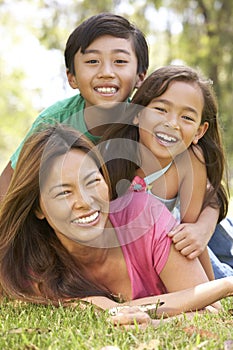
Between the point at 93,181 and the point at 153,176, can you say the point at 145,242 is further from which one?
the point at 153,176

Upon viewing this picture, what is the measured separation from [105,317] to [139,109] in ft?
4.80

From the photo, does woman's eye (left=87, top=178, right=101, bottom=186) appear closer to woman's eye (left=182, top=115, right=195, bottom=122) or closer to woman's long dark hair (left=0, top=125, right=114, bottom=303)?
woman's long dark hair (left=0, top=125, right=114, bottom=303)

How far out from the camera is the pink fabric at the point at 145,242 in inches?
120

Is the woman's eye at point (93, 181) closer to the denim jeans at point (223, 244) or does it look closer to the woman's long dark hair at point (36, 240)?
the woman's long dark hair at point (36, 240)

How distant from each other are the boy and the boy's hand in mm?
834

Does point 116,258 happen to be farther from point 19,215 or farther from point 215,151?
point 215,151

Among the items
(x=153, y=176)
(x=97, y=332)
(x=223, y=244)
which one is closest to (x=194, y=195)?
(x=153, y=176)

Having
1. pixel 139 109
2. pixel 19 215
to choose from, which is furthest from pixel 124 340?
pixel 139 109

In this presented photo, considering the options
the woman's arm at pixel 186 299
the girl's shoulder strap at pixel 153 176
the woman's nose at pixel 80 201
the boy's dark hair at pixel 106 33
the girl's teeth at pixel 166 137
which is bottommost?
the woman's arm at pixel 186 299

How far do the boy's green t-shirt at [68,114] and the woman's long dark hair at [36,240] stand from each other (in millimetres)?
722

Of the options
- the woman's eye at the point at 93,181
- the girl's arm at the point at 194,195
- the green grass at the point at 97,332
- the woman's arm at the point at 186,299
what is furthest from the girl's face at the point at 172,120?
the green grass at the point at 97,332

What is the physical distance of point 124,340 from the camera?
2.22 m

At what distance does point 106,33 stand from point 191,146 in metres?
0.83

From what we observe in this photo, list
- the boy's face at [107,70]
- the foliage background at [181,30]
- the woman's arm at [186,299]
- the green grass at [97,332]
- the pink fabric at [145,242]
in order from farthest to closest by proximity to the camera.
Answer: the foliage background at [181,30], the boy's face at [107,70], the pink fabric at [145,242], the woman's arm at [186,299], the green grass at [97,332]
